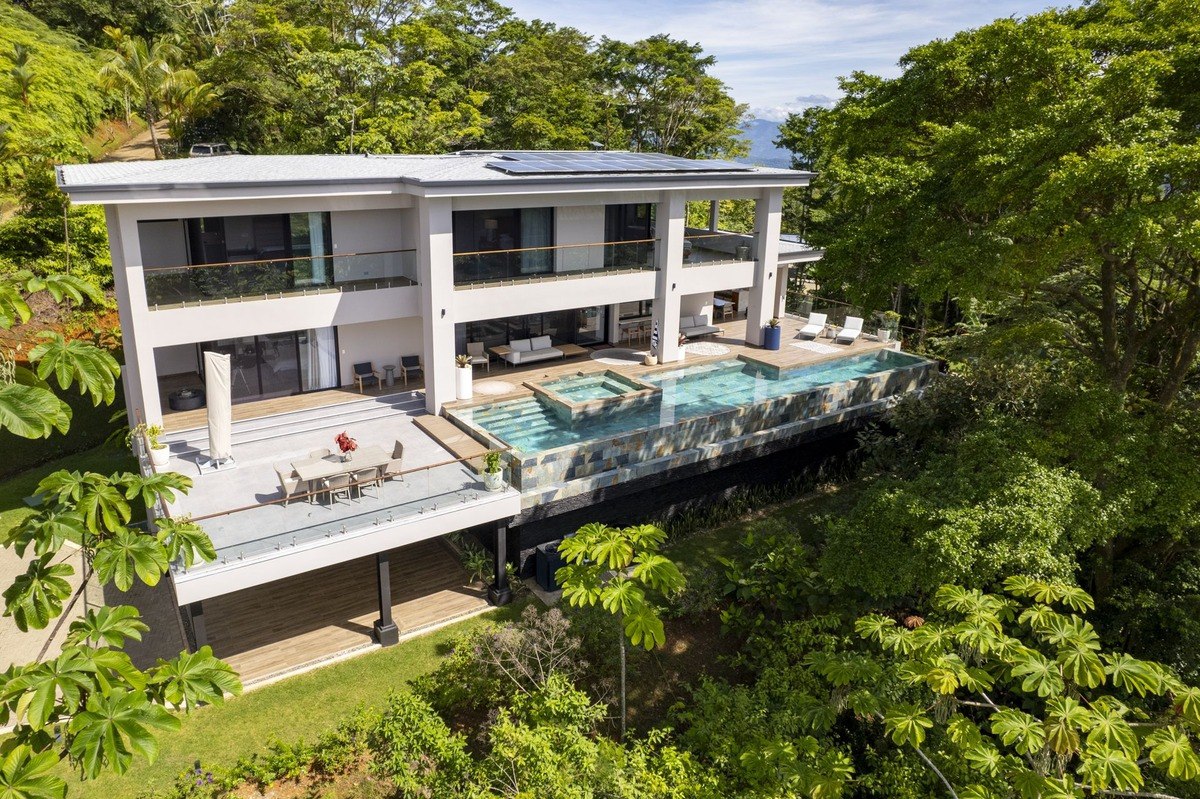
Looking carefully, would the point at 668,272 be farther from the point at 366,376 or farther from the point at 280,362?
the point at 280,362

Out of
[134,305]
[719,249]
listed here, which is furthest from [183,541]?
[719,249]

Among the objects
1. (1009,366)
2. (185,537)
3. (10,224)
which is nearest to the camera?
(185,537)

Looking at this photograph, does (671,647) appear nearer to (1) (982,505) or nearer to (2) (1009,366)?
(1) (982,505)

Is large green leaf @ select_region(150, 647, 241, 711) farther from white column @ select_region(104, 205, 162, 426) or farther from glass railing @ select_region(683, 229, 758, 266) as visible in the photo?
glass railing @ select_region(683, 229, 758, 266)

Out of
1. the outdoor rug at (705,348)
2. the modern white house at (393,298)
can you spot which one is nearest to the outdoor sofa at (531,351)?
the modern white house at (393,298)

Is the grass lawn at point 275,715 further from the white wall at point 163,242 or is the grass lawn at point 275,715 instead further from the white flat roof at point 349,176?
the white wall at point 163,242

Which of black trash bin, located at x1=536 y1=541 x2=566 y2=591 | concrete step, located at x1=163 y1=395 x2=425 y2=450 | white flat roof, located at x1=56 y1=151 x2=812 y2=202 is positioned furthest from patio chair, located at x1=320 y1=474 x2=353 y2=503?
white flat roof, located at x1=56 y1=151 x2=812 y2=202

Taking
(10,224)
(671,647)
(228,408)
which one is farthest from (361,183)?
(10,224)
